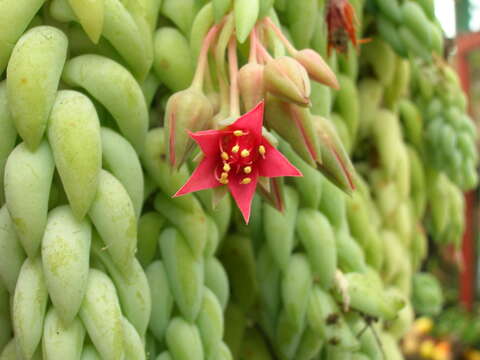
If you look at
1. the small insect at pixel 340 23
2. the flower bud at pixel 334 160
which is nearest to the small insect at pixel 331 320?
the flower bud at pixel 334 160

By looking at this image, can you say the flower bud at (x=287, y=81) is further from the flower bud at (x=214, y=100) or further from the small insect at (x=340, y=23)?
the small insect at (x=340, y=23)

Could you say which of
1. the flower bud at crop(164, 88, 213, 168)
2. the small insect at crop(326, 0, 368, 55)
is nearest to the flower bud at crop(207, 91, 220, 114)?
the flower bud at crop(164, 88, 213, 168)

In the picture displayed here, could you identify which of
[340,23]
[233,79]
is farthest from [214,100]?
[340,23]

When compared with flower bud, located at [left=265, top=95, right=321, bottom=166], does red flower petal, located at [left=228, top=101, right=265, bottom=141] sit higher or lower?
higher

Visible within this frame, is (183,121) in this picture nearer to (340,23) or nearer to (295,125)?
(295,125)

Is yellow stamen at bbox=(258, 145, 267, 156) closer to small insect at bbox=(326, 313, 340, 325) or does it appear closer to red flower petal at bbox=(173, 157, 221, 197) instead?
red flower petal at bbox=(173, 157, 221, 197)

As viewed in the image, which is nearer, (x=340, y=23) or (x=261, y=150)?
(x=261, y=150)

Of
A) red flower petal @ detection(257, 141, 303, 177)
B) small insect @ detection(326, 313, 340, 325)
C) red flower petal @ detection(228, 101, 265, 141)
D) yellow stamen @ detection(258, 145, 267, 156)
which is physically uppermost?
red flower petal @ detection(228, 101, 265, 141)
